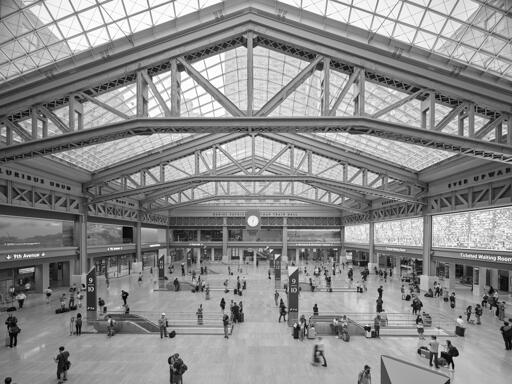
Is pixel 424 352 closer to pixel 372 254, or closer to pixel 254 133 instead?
pixel 254 133

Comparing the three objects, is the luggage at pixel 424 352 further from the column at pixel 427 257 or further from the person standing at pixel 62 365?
the column at pixel 427 257

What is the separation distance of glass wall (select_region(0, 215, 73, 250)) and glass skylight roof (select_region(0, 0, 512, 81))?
14728 millimetres

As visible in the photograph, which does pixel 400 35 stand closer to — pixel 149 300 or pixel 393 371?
pixel 393 371

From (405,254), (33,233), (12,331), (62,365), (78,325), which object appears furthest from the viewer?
(405,254)

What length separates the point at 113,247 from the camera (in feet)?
129

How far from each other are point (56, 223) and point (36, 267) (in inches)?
181

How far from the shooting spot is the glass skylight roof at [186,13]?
39.9 ft

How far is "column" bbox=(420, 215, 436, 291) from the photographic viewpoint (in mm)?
31422

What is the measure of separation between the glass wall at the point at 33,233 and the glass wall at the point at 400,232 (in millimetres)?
34193

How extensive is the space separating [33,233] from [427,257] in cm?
3413

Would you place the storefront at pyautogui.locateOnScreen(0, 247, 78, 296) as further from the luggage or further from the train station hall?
the luggage

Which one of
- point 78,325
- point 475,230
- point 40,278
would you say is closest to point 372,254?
point 475,230

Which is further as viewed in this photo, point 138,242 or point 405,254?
point 138,242

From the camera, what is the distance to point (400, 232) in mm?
39469
